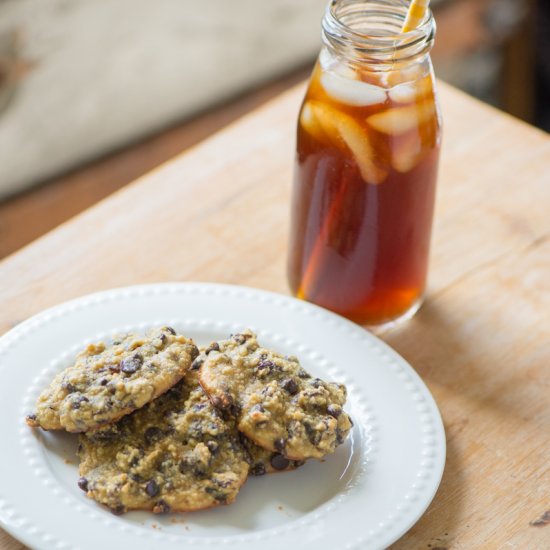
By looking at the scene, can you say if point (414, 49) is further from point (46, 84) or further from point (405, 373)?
point (46, 84)

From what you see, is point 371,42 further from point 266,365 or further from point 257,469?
point 257,469

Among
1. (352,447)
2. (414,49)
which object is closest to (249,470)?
(352,447)

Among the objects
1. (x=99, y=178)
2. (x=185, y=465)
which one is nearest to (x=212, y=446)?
(x=185, y=465)

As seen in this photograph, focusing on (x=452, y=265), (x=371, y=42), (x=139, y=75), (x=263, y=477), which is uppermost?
(x=371, y=42)

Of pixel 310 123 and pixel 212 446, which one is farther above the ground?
pixel 310 123

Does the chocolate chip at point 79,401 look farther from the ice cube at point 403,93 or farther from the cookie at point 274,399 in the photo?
the ice cube at point 403,93

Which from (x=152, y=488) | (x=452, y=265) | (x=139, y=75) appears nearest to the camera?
(x=152, y=488)

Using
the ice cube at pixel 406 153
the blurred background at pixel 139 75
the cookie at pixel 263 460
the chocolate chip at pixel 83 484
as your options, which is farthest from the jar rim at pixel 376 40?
the blurred background at pixel 139 75

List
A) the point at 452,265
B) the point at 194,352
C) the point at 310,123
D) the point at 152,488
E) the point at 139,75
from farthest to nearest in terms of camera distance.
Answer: the point at 139,75 < the point at 452,265 < the point at 310,123 < the point at 194,352 < the point at 152,488
